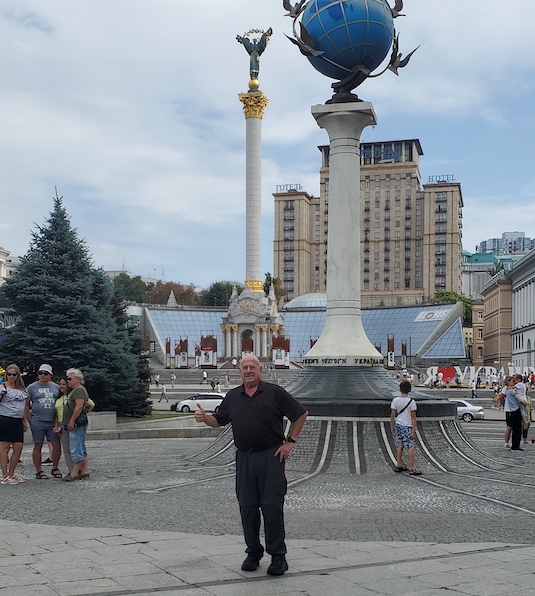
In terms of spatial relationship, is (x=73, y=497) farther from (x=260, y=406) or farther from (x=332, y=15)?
(x=332, y=15)

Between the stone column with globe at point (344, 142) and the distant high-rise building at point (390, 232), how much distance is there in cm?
11923

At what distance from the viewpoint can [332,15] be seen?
15703mm

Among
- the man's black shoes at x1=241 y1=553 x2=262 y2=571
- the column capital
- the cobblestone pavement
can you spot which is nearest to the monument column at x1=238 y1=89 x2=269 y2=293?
the column capital

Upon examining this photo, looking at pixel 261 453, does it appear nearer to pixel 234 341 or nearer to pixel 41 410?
pixel 41 410

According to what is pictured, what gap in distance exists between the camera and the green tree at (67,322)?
26.0 metres

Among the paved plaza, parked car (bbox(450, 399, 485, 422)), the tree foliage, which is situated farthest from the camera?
the tree foliage

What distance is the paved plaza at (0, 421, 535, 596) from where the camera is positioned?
6.41 metres

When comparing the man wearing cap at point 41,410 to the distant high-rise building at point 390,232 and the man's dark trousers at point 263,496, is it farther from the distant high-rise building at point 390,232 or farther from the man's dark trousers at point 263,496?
the distant high-rise building at point 390,232

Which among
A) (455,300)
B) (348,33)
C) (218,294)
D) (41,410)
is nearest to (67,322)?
(41,410)

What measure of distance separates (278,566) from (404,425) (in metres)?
6.70

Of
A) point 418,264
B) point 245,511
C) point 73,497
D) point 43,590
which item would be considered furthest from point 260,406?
point 418,264

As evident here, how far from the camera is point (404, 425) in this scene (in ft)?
42.7

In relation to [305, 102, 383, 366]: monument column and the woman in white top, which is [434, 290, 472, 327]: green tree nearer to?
[305, 102, 383, 366]: monument column

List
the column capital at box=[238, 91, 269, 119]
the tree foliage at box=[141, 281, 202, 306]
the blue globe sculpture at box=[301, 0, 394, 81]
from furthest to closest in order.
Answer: the tree foliage at box=[141, 281, 202, 306] < the column capital at box=[238, 91, 269, 119] < the blue globe sculpture at box=[301, 0, 394, 81]
